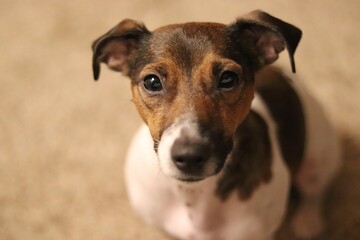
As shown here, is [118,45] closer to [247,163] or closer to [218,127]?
[218,127]

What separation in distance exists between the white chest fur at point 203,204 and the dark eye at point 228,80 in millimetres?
427

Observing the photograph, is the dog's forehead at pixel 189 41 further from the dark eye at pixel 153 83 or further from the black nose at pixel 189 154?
the black nose at pixel 189 154

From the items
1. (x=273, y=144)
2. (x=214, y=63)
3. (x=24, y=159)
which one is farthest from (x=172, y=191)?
(x=24, y=159)

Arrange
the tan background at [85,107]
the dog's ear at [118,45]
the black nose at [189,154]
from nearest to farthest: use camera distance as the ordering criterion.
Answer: the black nose at [189,154], the dog's ear at [118,45], the tan background at [85,107]

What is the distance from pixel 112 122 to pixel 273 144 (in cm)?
125

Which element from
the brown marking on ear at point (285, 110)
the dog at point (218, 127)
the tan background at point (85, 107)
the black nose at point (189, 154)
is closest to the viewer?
the black nose at point (189, 154)

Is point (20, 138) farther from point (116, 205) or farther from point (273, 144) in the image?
point (273, 144)

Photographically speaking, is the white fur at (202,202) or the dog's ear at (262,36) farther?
the white fur at (202,202)

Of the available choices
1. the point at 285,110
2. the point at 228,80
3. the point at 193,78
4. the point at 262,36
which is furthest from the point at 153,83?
the point at 285,110

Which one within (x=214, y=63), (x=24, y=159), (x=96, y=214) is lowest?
(x=96, y=214)

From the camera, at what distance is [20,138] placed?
9.34ft

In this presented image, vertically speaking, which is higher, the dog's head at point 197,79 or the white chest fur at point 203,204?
the dog's head at point 197,79

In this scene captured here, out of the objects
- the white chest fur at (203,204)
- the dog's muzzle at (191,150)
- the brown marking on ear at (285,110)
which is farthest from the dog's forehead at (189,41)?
the brown marking on ear at (285,110)

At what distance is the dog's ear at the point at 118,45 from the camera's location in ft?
5.76
